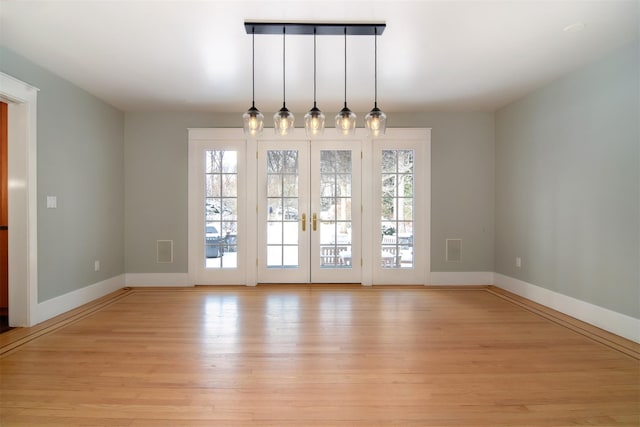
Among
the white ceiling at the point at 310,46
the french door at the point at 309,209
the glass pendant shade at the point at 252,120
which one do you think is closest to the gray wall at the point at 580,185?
the white ceiling at the point at 310,46

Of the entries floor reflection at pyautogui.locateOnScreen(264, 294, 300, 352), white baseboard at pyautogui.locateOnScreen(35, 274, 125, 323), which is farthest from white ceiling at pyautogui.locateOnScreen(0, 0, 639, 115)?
floor reflection at pyautogui.locateOnScreen(264, 294, 300, 352)

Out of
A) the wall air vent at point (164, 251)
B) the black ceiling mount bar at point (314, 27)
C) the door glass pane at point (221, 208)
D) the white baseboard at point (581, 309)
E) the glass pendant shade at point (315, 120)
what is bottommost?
the white baseboard at point (581, 309)

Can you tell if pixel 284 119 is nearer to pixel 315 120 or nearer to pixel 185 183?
pixel 315 120

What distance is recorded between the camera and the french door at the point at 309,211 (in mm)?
5059

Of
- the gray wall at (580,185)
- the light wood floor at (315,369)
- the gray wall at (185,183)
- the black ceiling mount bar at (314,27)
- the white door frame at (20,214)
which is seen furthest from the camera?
the gray wall at (185,183)

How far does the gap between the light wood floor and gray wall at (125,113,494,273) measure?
128cm

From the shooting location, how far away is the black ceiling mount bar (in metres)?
2.65

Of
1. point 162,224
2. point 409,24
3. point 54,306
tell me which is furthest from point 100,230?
point 409,24

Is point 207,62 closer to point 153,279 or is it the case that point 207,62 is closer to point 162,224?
point 162,224

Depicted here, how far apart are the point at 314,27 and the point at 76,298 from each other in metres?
4.14

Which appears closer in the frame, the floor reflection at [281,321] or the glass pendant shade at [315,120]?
the glass pendant shade at [315,120]

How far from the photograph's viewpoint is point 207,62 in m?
3.32

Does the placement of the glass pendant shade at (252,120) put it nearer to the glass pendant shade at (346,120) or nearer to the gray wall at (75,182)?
the glass pendant shade at (346,120)

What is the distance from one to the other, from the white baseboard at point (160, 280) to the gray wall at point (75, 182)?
296mm
